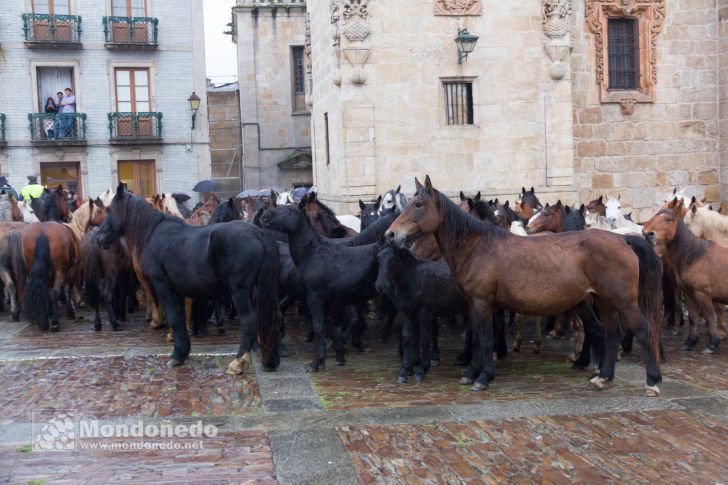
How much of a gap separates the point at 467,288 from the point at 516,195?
1062 cm

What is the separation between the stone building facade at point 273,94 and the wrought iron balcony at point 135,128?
174 inches

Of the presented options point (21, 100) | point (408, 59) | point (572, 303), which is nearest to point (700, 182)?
point (408, 59)

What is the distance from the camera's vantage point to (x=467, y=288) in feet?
29.8

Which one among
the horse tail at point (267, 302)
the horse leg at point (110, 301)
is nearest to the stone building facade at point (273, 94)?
Answer: the horse leg at point (110, 301)

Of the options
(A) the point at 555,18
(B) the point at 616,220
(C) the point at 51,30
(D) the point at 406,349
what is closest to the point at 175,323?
(D) the point at 406,349

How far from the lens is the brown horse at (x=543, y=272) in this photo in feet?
28.4

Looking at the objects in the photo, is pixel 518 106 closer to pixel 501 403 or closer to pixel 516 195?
pixel 516 195

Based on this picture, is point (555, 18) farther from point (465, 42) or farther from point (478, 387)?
point (478, 387)

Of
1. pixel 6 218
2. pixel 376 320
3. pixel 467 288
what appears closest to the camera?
pixel 467 288

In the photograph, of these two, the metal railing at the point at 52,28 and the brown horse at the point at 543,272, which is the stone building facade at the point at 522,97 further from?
the metal railing at the point at 52,28

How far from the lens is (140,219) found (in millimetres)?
10852

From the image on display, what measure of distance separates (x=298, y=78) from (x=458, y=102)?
17189 mm

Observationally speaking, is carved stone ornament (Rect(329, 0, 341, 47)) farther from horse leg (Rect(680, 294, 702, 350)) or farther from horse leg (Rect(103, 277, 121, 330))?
horse leg (Rect(680, 294, 702, 350))

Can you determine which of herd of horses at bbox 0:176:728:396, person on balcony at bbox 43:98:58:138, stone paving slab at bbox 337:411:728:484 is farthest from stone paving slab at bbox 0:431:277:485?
person on balcony at bbox 43:98:58:138
